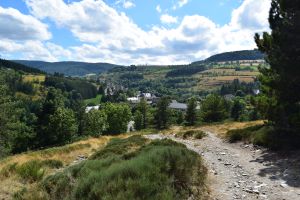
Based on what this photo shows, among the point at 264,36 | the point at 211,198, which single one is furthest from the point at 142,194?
the point at 264,36

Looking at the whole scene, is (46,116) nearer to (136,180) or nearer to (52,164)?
(52,164)

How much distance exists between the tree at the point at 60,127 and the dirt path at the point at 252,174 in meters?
38.9

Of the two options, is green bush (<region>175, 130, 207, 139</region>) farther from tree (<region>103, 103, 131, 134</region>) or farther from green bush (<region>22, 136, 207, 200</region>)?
tree (<region>103, 103, 131, 134</region>)

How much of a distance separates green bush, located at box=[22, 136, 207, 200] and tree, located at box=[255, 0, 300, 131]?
9.17 m

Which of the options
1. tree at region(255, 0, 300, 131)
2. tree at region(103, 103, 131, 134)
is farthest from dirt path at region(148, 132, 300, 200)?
tree at region(103, 103, 131, 134)

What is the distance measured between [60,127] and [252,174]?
47.4 metres

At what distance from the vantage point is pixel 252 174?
53.9ft

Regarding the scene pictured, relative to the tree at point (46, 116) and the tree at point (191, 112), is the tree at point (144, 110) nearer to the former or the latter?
the tree at point (191, 112)

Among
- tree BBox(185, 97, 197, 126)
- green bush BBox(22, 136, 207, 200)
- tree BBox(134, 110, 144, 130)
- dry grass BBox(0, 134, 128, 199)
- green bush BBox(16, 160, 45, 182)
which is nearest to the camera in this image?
green bush BBox(22, 136, 207, 200)

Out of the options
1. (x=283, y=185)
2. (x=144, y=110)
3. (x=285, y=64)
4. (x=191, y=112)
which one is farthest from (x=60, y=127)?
(x=144, y=110)

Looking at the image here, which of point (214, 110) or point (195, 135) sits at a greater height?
point (195, 135)

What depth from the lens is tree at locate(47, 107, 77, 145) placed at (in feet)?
192

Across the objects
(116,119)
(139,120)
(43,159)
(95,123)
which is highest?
(43,159)

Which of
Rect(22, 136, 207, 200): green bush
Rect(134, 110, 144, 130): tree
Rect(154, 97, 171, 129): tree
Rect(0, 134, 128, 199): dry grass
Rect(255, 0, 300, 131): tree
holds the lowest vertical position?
Rect(134, 110, 144, 130): tree
